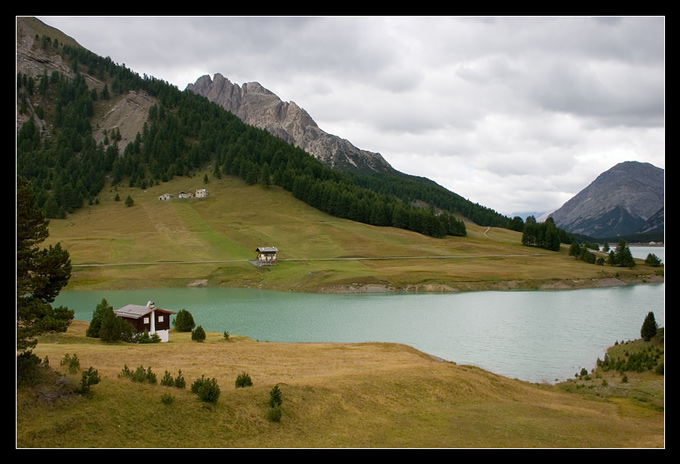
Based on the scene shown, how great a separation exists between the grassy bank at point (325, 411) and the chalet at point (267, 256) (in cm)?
8414

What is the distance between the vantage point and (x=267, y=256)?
389 ft

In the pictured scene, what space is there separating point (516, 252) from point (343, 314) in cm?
9273

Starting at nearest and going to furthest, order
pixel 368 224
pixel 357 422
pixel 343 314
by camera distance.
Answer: pixel 357 422 → pixel 343 314 → pixel 368 224

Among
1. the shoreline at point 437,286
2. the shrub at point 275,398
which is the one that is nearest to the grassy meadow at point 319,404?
the shrub at point 275,398

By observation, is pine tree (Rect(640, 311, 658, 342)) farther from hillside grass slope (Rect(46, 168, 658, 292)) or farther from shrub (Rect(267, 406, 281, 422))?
hillside grass slope (Rect(46, 168, 658, 292))

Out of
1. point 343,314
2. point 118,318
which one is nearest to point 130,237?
point 343,314

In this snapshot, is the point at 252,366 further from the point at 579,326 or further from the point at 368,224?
the point at 368,224

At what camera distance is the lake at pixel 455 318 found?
1850 inches

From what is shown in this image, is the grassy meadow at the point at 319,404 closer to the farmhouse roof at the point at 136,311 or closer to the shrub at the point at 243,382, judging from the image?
the shrub at the point at 243,382

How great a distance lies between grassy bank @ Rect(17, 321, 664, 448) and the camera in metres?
17.2

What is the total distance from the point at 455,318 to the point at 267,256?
208 feet

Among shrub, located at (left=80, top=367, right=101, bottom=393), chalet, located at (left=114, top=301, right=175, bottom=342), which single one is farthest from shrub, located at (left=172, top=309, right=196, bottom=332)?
shrub, located at (left=80, top=367, right=101, bottom=393)
